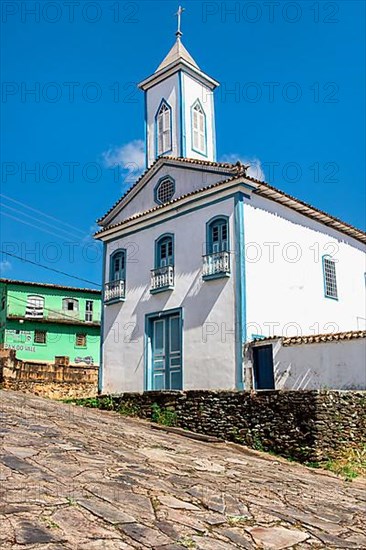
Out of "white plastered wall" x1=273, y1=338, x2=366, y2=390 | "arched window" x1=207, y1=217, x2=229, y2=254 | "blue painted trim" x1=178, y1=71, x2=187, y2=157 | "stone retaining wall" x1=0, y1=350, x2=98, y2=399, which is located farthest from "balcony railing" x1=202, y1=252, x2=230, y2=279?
"stone retaining wall" x1=0, y1=350, x2=98, y2=399

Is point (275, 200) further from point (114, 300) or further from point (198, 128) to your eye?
point (114, 300)

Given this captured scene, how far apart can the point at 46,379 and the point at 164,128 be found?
1088 centimetres

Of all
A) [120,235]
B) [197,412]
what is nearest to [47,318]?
[120,235]

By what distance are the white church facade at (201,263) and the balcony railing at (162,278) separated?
0.12ft

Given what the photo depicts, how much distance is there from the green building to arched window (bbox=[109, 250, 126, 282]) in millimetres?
19859

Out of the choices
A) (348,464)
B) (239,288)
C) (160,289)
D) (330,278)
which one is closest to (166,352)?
(160,289)

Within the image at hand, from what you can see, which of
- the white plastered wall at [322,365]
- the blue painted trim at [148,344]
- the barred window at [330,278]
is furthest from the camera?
the barred window at [330,278]

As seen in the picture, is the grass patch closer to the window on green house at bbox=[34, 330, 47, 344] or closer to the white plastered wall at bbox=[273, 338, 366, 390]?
the white plastered wall at bbox=[273, 338, 366, 390]

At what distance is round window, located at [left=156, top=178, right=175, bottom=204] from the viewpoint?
19250 millimetres

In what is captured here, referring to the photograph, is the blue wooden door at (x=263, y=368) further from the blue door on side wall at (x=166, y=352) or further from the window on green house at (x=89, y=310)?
the window on green house at (x=89, y=310)

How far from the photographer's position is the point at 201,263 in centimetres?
1702

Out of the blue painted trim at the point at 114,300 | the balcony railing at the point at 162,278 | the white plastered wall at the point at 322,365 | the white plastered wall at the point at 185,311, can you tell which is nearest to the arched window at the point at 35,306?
the white plastered wall at the point at 185,311

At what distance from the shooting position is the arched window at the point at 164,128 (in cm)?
2116

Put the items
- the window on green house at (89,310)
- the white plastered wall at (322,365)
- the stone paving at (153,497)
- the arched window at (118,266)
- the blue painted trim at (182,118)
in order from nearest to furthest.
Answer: the stone paving at (153,497)
the white plastered wall at (322,365)
the arched window at (118,266)
the blue painted trim at (182,118)
the window on green house at (89,310)
